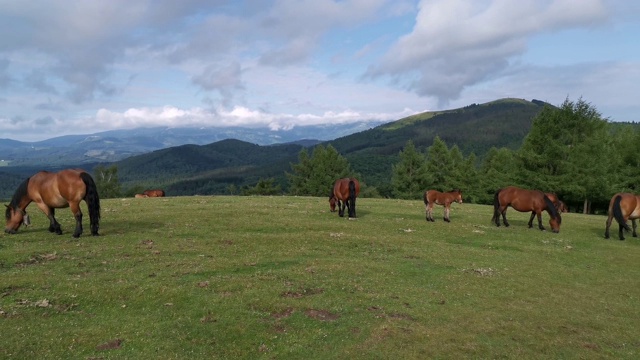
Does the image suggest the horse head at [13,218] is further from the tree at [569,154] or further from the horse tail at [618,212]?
the tree at [569,154]

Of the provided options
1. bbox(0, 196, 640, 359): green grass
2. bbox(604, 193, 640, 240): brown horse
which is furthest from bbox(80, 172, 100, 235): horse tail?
bbox(604, 193, 640, 240): brown horse

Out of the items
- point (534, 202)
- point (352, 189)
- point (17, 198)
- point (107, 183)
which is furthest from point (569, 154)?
point (107, 183)

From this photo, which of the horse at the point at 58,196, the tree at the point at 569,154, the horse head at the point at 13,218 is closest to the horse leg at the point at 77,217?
the horse at the point at 58,196

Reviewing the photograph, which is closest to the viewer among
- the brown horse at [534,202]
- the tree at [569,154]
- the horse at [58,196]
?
the horse at [58,196]

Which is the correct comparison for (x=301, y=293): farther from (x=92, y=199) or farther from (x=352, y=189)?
(x=352, y=189)

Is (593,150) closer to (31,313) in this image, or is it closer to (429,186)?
(429,186)

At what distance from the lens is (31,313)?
8828mm

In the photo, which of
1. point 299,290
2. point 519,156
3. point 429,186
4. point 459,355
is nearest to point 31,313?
point 299,290

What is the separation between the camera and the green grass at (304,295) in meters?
8.16

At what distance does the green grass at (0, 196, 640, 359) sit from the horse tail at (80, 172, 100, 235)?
0.73m

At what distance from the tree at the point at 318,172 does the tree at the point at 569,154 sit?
1535 inches

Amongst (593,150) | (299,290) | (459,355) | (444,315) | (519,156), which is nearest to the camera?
(459,355)

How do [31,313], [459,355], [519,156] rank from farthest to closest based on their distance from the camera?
[519,156] < [31,313] < [459,355]

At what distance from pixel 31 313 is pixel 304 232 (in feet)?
38.3
